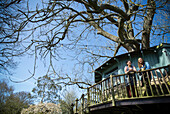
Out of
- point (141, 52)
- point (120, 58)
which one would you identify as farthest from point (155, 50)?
point (120, 58)

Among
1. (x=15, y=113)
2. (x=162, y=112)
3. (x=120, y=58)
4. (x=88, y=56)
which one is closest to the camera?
(x=162, y=112)

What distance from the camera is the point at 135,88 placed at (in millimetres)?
4816

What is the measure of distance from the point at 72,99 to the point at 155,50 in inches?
688

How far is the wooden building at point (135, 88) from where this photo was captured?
4656 millimetres

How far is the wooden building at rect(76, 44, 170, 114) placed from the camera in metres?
4.66

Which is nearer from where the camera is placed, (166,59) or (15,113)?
(166,59)

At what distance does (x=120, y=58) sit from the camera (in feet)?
27.3

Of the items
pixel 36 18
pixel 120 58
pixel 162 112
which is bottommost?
pixel 162 112

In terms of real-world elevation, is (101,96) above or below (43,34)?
below

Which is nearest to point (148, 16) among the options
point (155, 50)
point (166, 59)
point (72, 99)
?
point (155, 50)

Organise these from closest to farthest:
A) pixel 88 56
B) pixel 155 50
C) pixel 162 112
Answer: pixel 162 112, pixel 155 50, pixel 88 56

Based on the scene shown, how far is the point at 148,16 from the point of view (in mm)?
8523

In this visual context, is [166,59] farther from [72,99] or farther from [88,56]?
[72,99]

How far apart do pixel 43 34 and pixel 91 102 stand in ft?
14.3
